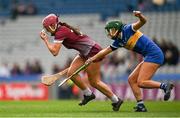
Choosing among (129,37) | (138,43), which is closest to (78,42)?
(129,37)

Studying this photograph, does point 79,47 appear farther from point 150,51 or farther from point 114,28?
point 150,51

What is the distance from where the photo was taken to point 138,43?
17.1 meters

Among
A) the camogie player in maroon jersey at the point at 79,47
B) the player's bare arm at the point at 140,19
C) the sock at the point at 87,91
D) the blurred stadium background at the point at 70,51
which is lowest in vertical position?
the blurred stadium background at the point at 70,51

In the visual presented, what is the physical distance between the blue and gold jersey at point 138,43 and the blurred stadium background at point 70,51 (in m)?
9.33

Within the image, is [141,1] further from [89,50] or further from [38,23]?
[89,50]

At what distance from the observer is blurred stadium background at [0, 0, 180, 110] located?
29.2 meters

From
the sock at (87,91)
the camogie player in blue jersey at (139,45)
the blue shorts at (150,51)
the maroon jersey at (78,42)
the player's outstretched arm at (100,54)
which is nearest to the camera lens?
the camogie player in blue jersey at (139,45)

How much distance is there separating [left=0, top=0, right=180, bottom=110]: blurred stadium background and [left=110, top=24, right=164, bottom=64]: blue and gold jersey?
933cm

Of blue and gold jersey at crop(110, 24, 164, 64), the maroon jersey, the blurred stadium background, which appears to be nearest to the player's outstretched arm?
blue and gold jersey at crop(110, 24, 164, 64)

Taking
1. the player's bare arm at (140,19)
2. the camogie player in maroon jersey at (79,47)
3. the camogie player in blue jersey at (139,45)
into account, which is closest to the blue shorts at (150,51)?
the camogie player in blue jersey at (139,45)

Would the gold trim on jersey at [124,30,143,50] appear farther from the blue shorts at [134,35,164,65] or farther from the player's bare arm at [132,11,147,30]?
the player's bare arm at [132,11,147,30]

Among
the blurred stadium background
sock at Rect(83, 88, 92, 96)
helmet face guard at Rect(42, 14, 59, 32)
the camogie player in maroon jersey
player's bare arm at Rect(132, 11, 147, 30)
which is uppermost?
player's bare arm at Rect(132, 11, 147, 30)

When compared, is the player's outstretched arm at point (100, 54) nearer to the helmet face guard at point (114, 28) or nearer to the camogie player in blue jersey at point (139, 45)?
the camogie player in blue jersey at point (139, 45)

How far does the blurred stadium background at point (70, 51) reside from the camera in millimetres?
29219
